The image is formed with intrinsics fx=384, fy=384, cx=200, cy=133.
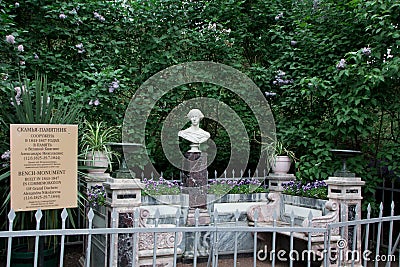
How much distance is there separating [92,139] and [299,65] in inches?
144

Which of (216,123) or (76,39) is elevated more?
(76,39)

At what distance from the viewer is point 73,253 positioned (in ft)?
18.3

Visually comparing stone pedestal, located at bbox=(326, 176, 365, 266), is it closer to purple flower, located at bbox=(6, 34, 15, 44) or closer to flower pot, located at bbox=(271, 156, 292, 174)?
flower pot, located at bbox=(271, 156, 292, 174)

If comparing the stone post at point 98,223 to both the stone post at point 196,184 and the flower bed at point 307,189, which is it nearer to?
the stone post at point 196,184

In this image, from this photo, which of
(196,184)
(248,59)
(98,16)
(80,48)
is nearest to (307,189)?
(196,184)

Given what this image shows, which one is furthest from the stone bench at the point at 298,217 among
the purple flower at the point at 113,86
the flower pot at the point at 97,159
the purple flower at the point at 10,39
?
the purple flower at the point at 10,39

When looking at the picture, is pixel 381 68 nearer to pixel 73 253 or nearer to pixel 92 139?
pixel 92 139

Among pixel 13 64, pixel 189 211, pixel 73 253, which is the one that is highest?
pixel 13 64

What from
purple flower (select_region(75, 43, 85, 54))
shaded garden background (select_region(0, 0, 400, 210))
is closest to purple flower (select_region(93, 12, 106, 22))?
shaded garden background (select_region(0, 0, 400, 210))

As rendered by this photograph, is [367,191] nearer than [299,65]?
Yes

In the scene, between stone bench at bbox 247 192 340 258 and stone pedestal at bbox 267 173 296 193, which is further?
stone pedestal at bbox 267 173 296 193

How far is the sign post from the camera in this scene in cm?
303

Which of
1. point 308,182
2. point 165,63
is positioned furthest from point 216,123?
point 308,182

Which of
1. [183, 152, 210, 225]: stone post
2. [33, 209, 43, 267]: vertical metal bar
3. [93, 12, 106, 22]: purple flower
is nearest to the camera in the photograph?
[33, 209, 43, 267]: vertical metal bar
